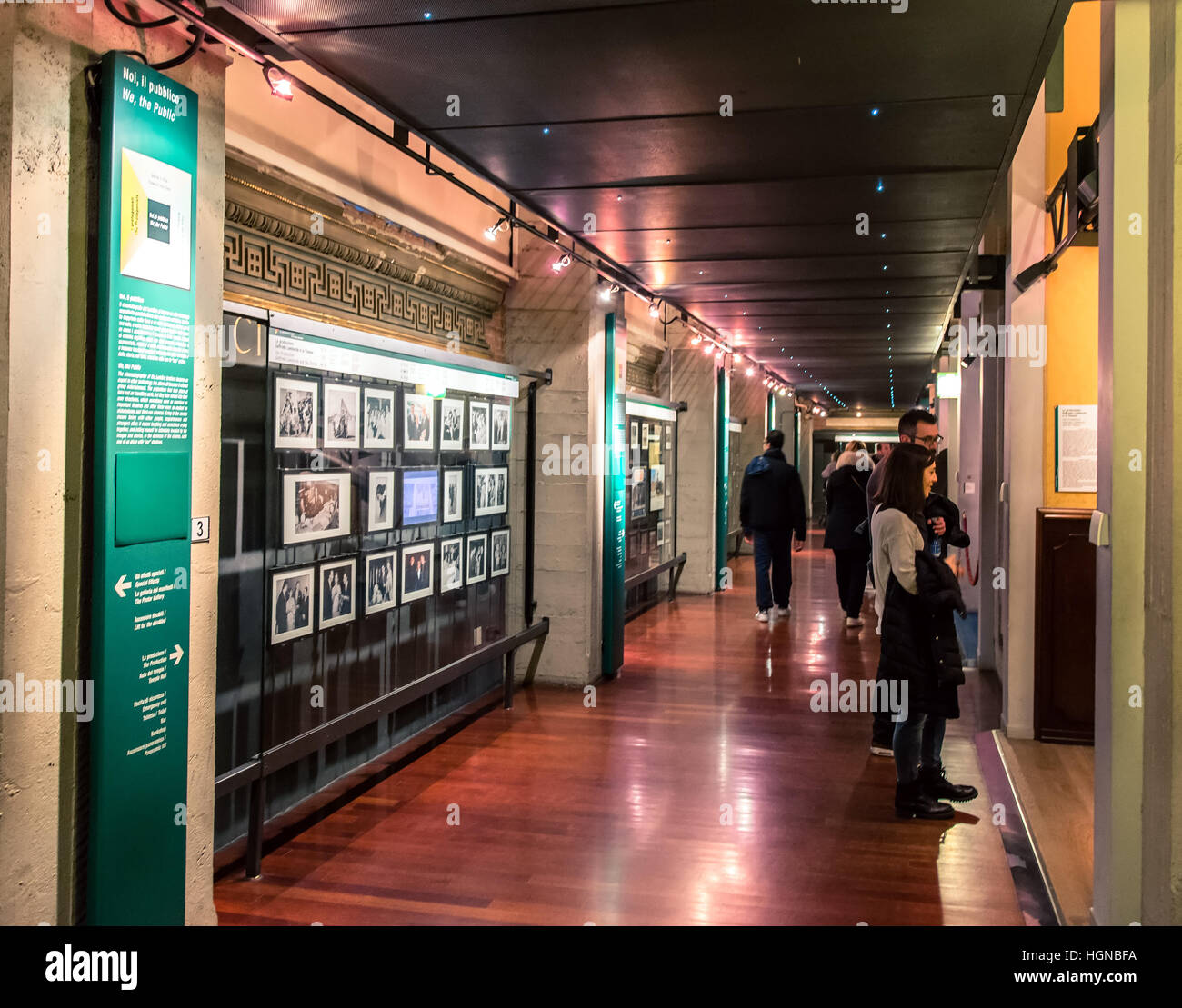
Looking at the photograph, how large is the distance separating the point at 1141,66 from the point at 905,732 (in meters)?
3.01

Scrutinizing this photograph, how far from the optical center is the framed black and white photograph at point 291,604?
4.32m

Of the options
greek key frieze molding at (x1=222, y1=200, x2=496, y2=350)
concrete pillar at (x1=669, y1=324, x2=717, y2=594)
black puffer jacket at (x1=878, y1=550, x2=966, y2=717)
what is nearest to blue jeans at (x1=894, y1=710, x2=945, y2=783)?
black puffer jacket at (x1=878, y1=550, x2=966, y2=717)

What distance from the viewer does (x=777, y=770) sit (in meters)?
5.62

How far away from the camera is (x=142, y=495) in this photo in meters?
3.10

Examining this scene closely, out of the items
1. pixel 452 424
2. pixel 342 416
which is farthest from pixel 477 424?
pixel 342 416

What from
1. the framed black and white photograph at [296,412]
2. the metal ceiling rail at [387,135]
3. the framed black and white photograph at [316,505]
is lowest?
the framed black and white photograph at [316,505]

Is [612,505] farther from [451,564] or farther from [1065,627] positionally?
[1065,627]

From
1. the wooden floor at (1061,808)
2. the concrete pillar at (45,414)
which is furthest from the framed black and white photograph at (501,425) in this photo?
the concrete pillar at (45,414)

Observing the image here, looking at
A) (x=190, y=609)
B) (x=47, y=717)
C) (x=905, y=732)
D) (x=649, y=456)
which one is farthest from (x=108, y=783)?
(x=649, y=456)

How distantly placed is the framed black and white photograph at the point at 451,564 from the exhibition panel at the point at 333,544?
11mm

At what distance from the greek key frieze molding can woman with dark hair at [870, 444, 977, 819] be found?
2862mm

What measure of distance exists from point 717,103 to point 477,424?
292 cm

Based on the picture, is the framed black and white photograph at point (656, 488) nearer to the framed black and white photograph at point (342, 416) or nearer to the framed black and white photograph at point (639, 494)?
the framed black and white photograph at point (639, 494)

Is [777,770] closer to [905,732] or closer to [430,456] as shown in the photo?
[905,732]
